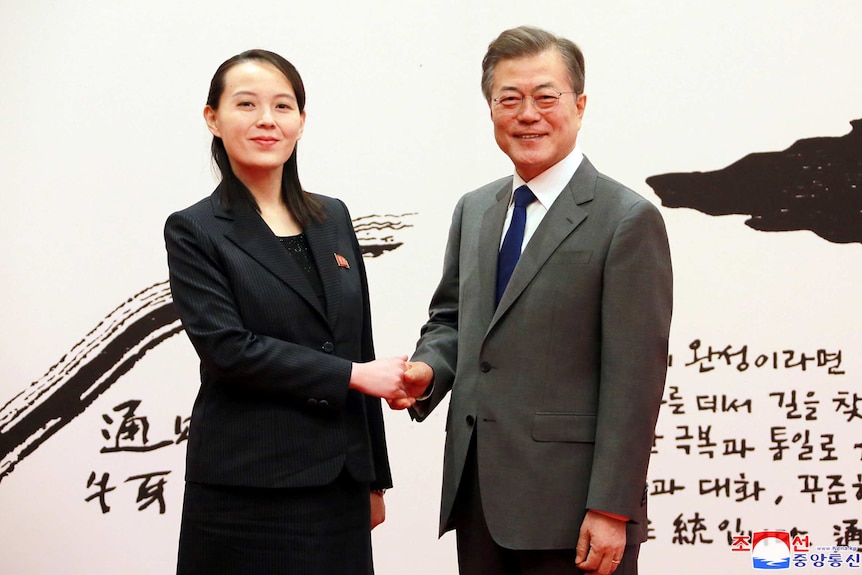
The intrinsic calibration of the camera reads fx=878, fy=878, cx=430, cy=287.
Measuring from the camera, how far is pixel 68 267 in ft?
9.73

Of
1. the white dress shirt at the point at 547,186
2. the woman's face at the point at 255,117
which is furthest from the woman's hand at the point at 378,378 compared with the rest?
the woman's face at the point at 255,117

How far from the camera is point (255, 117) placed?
1.74 meters

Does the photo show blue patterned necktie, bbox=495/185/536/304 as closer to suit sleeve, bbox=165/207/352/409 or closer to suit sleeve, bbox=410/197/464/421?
suit sleeve, bbox=410/197/464/421

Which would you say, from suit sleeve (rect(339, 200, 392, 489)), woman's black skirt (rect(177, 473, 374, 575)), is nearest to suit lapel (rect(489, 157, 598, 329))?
suit sleeve (rect(339, 200, 392, 489))

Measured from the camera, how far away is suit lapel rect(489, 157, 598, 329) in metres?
1.70

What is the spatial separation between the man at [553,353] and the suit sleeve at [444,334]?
0.08m

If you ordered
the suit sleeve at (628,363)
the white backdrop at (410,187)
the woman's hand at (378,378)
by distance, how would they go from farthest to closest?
the white backdrop at (410,187) < the woman's hand at (378,378) < the suit sleeve at (628,363)

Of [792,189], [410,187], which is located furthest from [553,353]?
[792,189]

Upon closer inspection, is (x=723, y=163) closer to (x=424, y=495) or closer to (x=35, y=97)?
(x=424, y=495)

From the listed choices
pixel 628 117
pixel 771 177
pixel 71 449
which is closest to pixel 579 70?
pixel 628 117

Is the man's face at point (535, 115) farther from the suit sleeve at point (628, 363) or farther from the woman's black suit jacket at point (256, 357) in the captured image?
the woman's black suit jacket at point (256, 357)

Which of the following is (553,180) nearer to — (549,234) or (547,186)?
(547,186)

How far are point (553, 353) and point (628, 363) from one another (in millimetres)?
145

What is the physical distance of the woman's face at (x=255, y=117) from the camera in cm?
174
